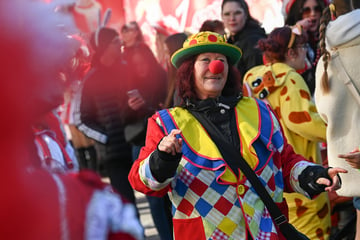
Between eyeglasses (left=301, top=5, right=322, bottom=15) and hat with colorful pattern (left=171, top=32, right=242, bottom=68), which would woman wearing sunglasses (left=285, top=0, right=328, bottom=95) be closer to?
eyeglasses (left=301, top=5, right=322, bottom=15)

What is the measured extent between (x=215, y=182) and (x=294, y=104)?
1.39 metres

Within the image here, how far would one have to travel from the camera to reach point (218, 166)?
278 centimetres

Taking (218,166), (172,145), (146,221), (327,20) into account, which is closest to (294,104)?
(327,20)

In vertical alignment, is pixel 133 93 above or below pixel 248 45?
below

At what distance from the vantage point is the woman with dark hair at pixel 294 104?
4.02 meters

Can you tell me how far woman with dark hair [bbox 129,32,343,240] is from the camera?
2756 millimetres

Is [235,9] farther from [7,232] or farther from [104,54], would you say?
[7,232]

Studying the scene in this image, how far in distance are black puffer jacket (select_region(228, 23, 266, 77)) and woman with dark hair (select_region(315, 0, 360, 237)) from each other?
1.61 meters

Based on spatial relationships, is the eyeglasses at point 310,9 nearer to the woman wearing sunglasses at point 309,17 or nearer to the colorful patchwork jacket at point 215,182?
the woman wearing sunglasses at point 309,17

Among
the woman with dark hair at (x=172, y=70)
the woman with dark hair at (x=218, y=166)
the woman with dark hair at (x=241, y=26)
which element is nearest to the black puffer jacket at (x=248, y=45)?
the woman with dark hair at (x=241, y=26)

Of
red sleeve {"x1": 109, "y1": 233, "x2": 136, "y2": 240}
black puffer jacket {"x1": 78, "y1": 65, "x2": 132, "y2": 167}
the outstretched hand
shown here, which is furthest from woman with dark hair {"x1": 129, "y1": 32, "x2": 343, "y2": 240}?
black puffer jacket {"x1": 78, "y1": 65, "x2": 132, "y2": 167}

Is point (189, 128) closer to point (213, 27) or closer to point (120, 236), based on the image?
point (120, 236)

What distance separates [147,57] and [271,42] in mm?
1361

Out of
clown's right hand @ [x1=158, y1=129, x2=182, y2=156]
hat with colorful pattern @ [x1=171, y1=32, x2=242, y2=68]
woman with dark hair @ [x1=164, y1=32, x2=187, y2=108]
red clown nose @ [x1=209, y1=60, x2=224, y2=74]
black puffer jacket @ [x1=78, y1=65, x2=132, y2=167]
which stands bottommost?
black puffer jacket @ [x1=78, y1=65, x2=132, y2=167]
